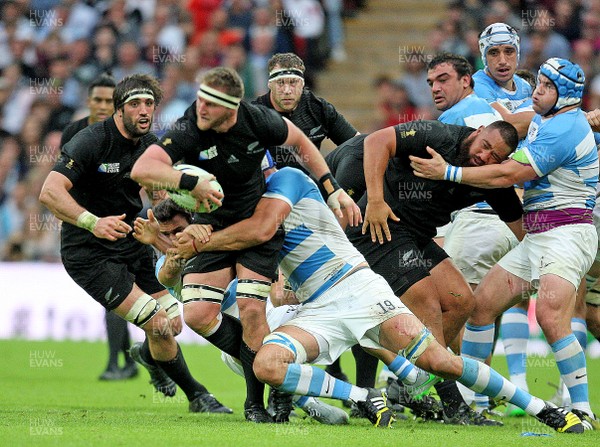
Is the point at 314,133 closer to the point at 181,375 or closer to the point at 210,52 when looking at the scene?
the point at 181,375

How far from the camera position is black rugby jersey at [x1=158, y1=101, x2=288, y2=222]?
268 inches

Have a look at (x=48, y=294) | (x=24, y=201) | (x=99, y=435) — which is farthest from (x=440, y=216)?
(x=24, y=201)

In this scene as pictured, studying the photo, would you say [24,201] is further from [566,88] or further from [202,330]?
[566,88]

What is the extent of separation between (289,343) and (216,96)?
5.19ft

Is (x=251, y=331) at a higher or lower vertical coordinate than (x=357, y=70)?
lower

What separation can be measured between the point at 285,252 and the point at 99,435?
1834 mm

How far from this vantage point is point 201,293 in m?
7.25

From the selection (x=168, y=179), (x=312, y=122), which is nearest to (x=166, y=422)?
(x=168, y=179)

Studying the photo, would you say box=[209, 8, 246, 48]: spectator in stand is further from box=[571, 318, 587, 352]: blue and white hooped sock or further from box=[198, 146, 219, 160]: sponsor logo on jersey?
box=[198, 146, 219, 160]: sponsor logo on jersey

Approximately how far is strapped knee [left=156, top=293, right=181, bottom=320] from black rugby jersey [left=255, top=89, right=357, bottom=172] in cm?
145

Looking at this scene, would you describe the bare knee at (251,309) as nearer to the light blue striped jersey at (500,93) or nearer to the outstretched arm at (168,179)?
the outstretched arm at (168,179)

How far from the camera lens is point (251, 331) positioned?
7125mm

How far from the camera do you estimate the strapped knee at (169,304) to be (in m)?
8.41

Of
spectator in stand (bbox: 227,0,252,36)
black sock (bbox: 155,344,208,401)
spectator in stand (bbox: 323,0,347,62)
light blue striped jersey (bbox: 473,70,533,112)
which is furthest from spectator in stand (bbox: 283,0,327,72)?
black sock (bbox: 155,344,208,401)
